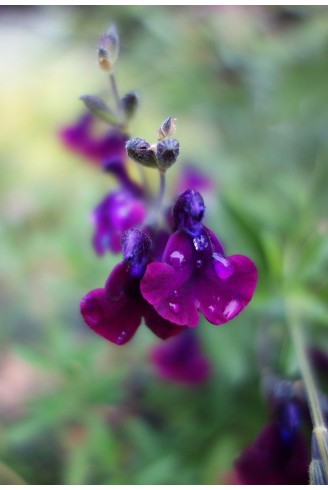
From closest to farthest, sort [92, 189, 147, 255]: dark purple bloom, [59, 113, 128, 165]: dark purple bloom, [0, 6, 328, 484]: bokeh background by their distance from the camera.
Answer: [92, 189, 147, 255]: dark purple bloom
[0, 6, 328, 484]: bokeh background
[59, 113, 128, 165]: dark purple bloom

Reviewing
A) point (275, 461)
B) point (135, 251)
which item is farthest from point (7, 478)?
point (135, 251)

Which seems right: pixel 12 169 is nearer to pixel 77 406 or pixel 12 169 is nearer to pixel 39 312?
pixel 39 312

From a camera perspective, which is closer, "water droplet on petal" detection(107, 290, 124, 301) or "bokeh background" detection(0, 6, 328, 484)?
"water droplet on petal" detection(107, 290, 124, 301)

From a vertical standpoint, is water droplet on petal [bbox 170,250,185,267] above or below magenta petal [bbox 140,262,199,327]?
above

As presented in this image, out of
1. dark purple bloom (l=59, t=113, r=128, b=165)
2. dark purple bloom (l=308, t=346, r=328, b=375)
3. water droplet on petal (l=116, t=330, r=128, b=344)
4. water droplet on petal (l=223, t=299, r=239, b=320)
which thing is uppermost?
dark purple bloom (l=59, t=113, r=128, b=165)

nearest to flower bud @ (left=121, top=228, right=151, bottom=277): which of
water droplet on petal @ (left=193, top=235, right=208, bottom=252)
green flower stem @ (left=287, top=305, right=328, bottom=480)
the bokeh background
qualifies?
water droplet on petal @ (left=193, top=235, right=208, bottom=252)

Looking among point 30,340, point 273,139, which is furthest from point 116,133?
point 273,139

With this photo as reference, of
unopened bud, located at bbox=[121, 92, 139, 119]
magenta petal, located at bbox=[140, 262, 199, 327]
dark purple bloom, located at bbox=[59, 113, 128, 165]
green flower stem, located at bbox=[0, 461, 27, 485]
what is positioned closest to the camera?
magenta petal, located at bbox=[140, 262, 199, 327]

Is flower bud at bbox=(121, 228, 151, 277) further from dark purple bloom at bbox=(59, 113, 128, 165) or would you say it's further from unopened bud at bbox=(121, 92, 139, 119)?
dark purple bloom at bbox=(59, 113, 128, 165)

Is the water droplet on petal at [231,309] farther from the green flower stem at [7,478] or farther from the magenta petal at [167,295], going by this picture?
the green flower stem at [7,478]
